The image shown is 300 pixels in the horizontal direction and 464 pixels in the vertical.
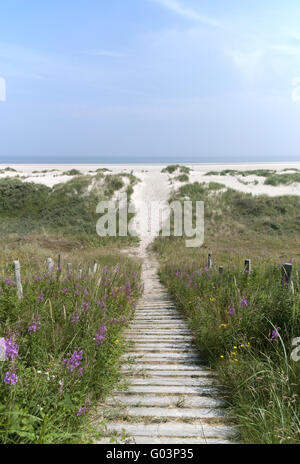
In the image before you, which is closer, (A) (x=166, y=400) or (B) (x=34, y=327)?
(A) (x=166, y=400)

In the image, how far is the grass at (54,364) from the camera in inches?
95.1

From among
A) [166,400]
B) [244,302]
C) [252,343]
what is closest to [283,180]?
[244,302]

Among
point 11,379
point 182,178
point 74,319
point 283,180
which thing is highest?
point 182,178

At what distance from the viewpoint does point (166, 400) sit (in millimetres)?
3184

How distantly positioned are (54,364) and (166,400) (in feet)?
3.56

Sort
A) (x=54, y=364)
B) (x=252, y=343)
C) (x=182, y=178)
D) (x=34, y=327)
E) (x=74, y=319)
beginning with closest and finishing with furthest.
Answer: (x=54, y=364) → (x=34, y=327) → (x=74, y=319) → (x=252, y=343) → (x=182, y=178)

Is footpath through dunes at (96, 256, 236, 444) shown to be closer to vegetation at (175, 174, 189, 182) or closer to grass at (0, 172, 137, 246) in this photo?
grass at (0, 172, 137, 246)

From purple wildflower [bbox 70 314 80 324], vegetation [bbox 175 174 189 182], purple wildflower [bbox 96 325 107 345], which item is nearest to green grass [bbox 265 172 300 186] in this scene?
vegetation [bbox 175 174 189 182]

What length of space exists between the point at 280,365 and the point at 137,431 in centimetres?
154

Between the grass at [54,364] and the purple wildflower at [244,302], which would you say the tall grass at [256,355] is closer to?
the purple wildflower at [244,302]

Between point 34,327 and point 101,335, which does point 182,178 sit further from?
point 34,327

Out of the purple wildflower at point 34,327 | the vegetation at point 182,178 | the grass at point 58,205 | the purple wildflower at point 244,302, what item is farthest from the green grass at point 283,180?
the purple wildflower at point 34,327

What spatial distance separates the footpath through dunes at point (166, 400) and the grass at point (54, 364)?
222mm
